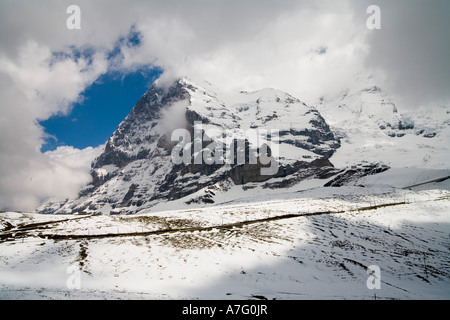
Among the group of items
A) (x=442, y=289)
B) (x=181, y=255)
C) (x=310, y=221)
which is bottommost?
(x=442, y=289)

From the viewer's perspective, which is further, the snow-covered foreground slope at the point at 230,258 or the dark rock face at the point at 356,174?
the dark rock face at the point at 356,174

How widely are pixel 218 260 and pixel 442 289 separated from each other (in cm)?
1859

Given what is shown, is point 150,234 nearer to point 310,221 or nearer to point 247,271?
point 247,271

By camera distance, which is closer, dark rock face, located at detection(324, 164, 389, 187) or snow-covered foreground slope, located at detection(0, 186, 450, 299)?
snow-covered foreground slope, located at detection(0, 186, 450, 299)

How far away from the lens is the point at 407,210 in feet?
175

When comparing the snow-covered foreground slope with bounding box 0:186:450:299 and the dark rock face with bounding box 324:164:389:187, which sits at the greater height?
the dark rock face with bounding box 324:164:389:187

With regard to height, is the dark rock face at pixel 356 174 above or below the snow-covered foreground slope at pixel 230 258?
above

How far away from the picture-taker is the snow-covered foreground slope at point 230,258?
20422 mm

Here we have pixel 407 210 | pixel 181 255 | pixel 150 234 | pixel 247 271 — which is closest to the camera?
pixel 247 271

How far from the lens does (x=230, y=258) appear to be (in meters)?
28.2

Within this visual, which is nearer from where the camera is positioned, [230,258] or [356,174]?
[230,258]

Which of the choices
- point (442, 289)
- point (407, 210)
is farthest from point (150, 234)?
point (407, 210)

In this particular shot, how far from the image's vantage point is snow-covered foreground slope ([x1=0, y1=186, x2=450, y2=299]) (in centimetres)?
2042
